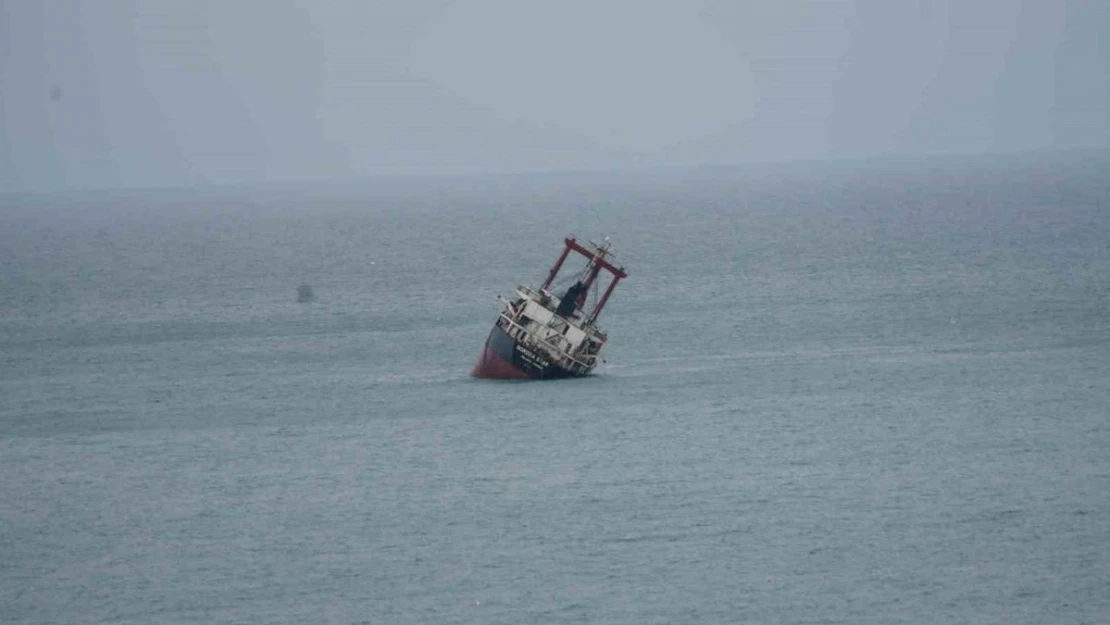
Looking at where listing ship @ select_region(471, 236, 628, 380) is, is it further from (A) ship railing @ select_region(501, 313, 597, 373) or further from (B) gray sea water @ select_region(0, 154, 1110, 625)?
(B) gray sea water @ select_region(0, 154, 1110, 625)

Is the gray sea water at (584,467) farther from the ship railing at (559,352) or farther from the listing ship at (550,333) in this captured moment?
the ship railing at (559,352)

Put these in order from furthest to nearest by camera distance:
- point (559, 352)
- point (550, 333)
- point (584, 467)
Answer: point (559, 352)
point (550, 333)
point (584, 467)

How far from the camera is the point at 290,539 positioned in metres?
57.8

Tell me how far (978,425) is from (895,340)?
23.8m

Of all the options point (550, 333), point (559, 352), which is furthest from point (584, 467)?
Result: point (559, 352)

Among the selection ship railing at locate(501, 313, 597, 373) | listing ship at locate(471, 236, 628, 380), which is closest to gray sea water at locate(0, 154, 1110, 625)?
listing ship at locate(471, 236, 628, 380)

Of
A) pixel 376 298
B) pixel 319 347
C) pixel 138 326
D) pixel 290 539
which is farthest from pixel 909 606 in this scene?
pixel 376 298

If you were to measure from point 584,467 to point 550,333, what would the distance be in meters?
13.5

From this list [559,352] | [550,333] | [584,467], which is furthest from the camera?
[559,352]

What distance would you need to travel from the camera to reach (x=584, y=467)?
2616 inches

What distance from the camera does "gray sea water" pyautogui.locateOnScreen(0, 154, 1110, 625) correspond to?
51.0 meters

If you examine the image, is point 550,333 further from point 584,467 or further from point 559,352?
point 584,467

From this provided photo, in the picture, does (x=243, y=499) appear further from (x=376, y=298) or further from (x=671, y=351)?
(x=376, y=298)

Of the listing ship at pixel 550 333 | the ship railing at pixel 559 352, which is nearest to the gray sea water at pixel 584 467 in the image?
the listing ship at pixel 550 333
